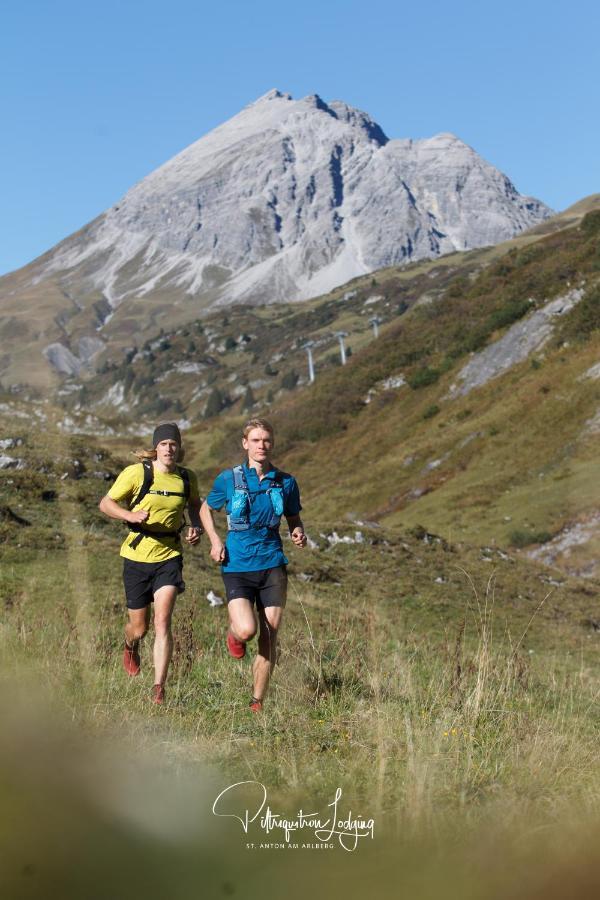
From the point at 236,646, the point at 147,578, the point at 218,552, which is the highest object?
the point at 218,552

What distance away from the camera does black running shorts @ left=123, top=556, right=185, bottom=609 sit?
7.19 metres

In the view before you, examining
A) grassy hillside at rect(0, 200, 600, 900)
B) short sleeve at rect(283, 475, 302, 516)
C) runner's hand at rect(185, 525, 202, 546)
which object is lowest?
grassy hillside at rect(0, 200, 600, 900)

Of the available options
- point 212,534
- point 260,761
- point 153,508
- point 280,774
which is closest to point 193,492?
point 153,508

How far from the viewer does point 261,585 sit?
6.92 meters

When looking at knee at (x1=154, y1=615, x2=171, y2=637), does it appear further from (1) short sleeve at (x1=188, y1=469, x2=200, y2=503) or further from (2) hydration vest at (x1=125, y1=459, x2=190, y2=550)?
(1) short sleeve at (x1=188, y1=469, x2=200, y2=503)

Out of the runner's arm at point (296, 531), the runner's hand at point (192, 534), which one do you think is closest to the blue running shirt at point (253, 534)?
the runner's arm at point (296, 531)

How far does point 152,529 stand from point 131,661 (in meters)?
1.12

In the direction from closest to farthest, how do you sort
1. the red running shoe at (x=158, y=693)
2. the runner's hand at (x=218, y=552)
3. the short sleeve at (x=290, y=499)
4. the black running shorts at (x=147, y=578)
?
the red running shoe at (x=158, y=693), the runner's hand at (x=218, y=552), the short sleeve at (x=290, y=499), the black running shorts at (x=147, y=578)

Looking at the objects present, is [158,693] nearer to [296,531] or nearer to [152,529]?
[152,529]

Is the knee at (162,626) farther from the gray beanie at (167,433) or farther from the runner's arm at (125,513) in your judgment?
the gray beanie at (167,433)

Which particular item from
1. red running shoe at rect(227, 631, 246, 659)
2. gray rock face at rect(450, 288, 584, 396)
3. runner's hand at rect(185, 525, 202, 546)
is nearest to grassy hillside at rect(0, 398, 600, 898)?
red running shoe at rect(227, 631, 246, 659)

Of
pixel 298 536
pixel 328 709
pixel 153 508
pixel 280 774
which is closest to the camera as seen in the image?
pixel 280 774

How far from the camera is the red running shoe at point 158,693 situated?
20.4 feet

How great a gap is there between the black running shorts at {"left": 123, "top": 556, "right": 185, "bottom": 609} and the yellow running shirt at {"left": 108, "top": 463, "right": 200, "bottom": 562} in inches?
2.2
